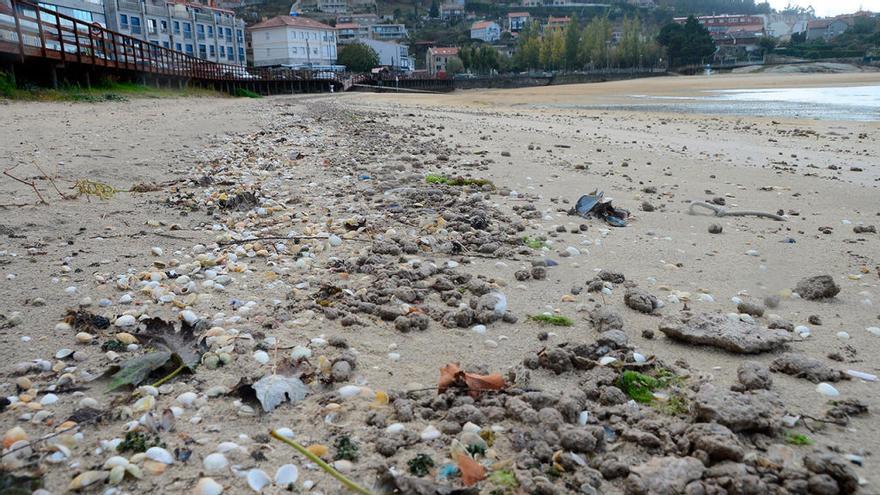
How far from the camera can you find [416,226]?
198 inches

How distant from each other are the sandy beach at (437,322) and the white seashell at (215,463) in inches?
1.1

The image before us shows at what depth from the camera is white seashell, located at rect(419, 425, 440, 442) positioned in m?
2.14

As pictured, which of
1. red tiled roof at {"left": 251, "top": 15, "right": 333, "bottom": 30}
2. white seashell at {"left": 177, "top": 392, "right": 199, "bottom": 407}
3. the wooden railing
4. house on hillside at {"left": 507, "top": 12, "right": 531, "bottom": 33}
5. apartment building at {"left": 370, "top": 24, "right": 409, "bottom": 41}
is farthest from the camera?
house on hillside at {"left": 507, "top": 12, "right": 531, "bottom": 33}

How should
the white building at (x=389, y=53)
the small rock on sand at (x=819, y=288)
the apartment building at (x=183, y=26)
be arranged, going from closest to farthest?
1. the small rock on sand at (x=819, y=288)
2. the apartment building at (x=183, y=26)
3. the white building at (x=389, y=53)

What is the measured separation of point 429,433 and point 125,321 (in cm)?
179

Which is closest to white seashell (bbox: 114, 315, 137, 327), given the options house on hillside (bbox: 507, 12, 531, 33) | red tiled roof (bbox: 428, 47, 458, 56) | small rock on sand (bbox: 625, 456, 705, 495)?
small rock on sand (bbox: 625, 456, 705, 495)

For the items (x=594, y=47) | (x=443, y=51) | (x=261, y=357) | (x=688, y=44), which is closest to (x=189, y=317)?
(x=261, y=357)

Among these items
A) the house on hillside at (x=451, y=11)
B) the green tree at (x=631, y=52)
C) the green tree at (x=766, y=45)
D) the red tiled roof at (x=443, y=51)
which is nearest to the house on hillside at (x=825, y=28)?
the green tree at (x=766, y=45)

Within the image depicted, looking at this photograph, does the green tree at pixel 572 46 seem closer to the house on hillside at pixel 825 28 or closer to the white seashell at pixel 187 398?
the house on hillside at pixel 825 28

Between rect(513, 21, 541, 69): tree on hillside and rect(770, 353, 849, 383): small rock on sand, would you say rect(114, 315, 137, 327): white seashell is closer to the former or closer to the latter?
rect(770, 353, 849, 383): small rock on sand

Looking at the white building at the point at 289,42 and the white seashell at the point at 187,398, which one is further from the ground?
the white building at the point at 289,42

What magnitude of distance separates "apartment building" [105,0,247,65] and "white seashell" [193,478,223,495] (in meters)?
68.6

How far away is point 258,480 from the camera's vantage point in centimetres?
191

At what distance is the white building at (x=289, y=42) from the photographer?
9175 centimetres
